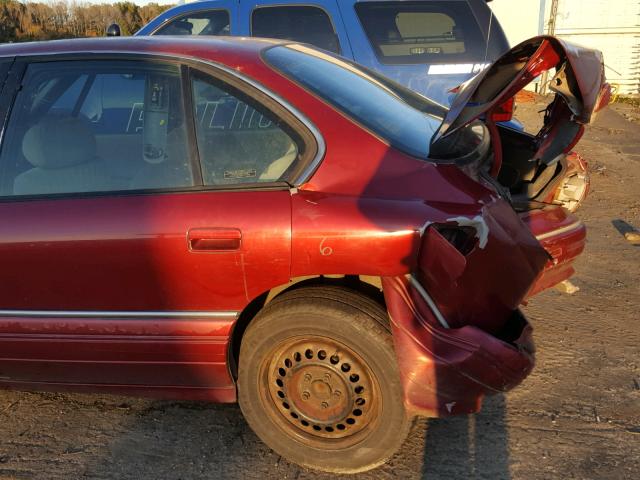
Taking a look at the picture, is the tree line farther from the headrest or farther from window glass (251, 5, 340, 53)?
the headrest

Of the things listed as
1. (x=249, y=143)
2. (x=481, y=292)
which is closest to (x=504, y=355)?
(x=481, y=292)

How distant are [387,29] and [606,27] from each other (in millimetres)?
9898

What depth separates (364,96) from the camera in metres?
2.74

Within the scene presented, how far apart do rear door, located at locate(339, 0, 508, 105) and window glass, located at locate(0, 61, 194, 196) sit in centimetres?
325

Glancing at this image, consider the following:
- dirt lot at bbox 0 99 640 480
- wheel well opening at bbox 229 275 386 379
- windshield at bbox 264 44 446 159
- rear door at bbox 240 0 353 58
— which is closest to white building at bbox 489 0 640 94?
rear door at bbox 240 0 353 58

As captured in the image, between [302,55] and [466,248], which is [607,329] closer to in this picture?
[466,248]

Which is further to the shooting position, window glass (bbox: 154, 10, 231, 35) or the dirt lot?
window glass (bbox: 154, 10, 231, 35)

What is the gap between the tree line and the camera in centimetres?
2594

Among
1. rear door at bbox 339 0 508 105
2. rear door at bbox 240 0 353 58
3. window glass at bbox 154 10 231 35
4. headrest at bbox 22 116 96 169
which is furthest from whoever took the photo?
window glass at bbox 154 10 231 35

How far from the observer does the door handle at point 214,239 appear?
232cm

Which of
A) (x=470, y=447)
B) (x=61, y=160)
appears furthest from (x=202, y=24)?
(x=470, y=447)

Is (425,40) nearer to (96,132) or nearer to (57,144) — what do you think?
(96,132)

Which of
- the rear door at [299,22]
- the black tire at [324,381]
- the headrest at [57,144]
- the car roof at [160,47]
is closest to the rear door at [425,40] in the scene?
the rear door at [299,22]

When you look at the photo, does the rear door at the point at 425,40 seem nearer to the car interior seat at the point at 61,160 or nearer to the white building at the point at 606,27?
the car interior seat at the point at 61,160
